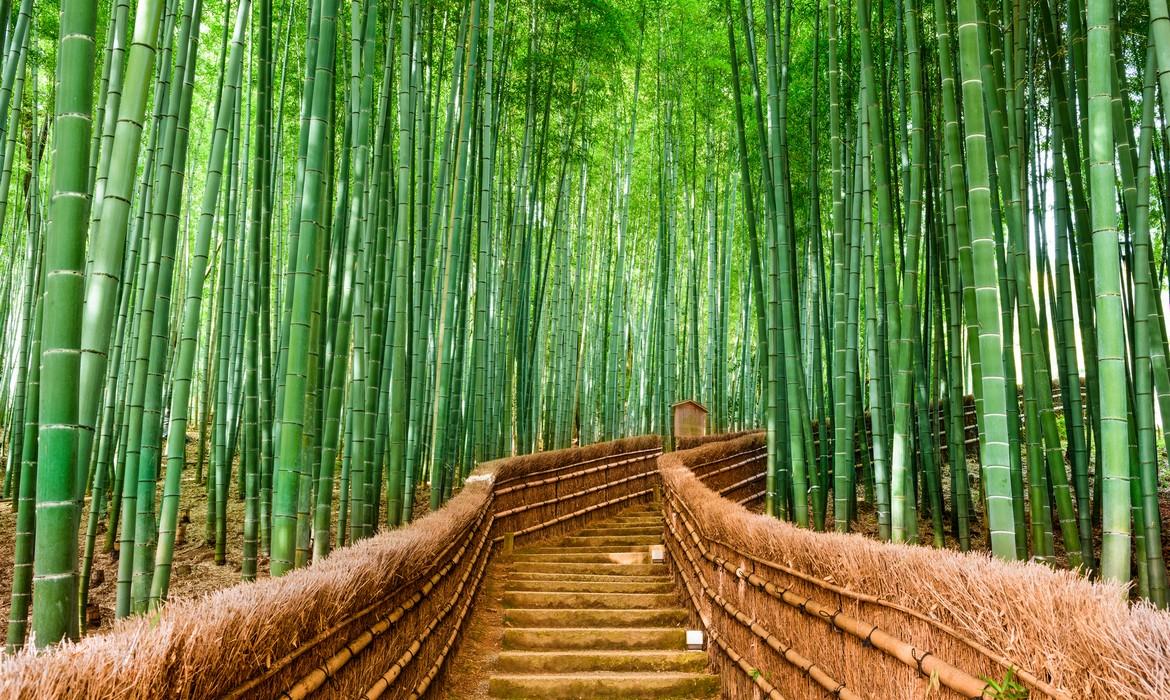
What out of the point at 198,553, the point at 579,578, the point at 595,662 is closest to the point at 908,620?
the point at 595,662

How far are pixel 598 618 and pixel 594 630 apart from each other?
264 mm

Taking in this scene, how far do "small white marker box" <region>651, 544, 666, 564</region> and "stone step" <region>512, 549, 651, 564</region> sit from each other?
0.07 metres

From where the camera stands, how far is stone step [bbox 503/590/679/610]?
4.11m

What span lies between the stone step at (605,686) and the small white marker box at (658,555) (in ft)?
5.68

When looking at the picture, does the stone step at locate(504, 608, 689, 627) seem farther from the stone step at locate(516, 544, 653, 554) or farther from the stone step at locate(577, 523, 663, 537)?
the stone step at locate(577, 523, 663, 537)

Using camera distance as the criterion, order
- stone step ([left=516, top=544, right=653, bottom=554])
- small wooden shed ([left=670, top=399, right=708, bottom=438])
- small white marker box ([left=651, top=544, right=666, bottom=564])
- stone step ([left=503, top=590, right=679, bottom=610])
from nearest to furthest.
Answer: stone step ([left=503, top=590, right=679, bottom=610]) < small white marker box ([left=651, top=544, right=666, bottom=564]) < stone step ([left=516, top=544, right=653, bottom=554]) < small wooden shed ([left=670, top=399, right=708, bottom=438])

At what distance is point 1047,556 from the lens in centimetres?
312

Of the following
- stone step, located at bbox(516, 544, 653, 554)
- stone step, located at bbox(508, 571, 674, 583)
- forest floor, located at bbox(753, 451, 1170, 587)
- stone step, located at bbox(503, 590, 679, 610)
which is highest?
forest floor, located at bbox(753, 451, 1170, 587)

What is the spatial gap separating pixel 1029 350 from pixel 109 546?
5008mm

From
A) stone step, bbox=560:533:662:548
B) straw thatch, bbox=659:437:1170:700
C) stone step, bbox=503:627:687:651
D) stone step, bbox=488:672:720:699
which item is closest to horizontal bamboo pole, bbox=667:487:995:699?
straw thatch, bbox=659:437:1170:700

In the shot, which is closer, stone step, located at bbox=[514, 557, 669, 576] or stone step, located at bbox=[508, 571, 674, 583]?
stone step, located at bbox=[508, 571, 674, 583]

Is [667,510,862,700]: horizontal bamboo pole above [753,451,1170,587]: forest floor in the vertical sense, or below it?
below

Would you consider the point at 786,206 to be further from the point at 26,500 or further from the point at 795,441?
the point at 26,500

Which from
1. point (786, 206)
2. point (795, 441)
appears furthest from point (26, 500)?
point (786, 206)
